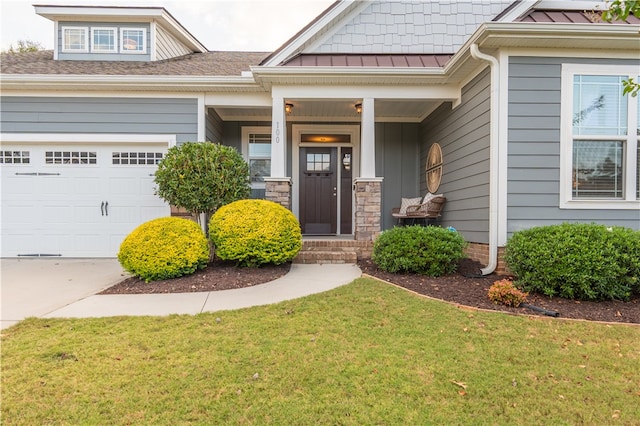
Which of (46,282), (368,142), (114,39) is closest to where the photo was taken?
(46,282)

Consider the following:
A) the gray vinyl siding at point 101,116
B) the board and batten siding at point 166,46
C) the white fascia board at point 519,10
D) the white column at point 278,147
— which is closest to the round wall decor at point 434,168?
the white fascia board at point 519,10

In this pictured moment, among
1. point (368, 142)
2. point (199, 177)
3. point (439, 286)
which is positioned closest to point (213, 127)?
point (199, 177)

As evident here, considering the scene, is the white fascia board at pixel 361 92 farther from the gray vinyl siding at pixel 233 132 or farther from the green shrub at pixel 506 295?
the green shrub at pixel 506 295

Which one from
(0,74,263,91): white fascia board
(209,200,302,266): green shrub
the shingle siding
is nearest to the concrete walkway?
(209,200,302,266): green shrub

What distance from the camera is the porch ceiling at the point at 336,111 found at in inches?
260

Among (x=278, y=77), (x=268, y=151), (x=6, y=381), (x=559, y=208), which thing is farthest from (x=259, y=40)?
(x=6, y=381)

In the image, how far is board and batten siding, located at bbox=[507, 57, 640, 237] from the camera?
182 inches

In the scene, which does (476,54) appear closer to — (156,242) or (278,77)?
(278,77)

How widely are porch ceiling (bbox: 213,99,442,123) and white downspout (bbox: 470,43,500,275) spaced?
5.49 ft

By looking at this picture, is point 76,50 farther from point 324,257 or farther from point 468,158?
point 468,158

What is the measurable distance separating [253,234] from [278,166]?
1.70 metres

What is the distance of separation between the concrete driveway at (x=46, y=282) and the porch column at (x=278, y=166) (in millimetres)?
2588

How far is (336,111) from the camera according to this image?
724 cm

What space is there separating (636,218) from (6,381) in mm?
6785
